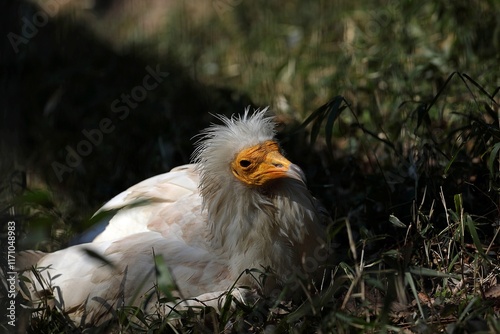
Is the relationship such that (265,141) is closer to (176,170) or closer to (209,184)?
(209,184)

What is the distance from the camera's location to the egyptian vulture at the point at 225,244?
402 centimetres

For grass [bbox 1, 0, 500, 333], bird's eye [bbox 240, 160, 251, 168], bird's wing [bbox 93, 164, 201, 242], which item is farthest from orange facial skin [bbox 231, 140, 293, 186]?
bird's wing [bbox 93, 164, 201, 242]

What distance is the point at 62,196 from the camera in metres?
5.78

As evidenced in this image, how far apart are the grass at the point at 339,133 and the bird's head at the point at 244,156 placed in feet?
1.05

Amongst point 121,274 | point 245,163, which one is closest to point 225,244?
point 245,163

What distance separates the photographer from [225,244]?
418 cm

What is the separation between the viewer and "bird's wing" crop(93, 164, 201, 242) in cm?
448

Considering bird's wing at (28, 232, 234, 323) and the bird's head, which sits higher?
the bird's head

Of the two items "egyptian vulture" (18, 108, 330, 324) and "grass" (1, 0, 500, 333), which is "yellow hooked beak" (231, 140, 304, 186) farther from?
"grass" (1, 0, 500, 333)

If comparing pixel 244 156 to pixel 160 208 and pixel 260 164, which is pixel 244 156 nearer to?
pixel 260 164

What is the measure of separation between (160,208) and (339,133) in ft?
6.33

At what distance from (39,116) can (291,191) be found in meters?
3.43

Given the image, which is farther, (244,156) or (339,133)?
(339,133)

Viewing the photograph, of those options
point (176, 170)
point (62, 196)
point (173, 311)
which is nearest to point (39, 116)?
point (62, 196)
